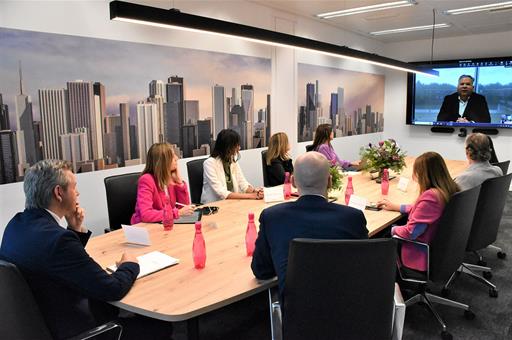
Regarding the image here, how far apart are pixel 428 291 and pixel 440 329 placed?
1.71ft

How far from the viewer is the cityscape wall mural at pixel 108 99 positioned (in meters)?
3.09

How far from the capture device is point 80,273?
1553 mm

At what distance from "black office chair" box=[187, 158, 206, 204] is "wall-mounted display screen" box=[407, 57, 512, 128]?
514 cm

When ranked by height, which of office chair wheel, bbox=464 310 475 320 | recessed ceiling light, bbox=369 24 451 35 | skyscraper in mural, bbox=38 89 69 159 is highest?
recessed ceiling light, bbox=369 24 451 35

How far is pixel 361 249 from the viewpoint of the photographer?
146 centimetres

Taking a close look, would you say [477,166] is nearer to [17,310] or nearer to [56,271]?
[56,271]

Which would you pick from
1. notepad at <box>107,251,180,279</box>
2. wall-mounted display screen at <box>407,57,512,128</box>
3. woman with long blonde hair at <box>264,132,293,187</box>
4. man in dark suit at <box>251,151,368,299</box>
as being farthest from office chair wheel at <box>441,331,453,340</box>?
wall-mounted display screen at <box>407,57,512,128</box>

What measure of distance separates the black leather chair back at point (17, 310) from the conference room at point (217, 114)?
11.6 inches

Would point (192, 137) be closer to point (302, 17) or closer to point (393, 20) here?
point (302, 17)

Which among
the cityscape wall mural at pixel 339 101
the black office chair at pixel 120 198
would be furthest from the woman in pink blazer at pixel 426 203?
the cityscape wall mural at pixel 339 101

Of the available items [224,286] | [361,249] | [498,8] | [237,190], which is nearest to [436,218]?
[361,249]

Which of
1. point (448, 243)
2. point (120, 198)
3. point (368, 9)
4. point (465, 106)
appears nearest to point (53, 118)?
point (120, 198)

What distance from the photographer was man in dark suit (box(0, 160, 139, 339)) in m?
1.52

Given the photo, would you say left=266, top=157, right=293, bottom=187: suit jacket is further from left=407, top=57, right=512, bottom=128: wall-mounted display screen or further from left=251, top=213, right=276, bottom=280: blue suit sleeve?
left=407, top=57, right=512, bottom=128: wall-mounted display screen
